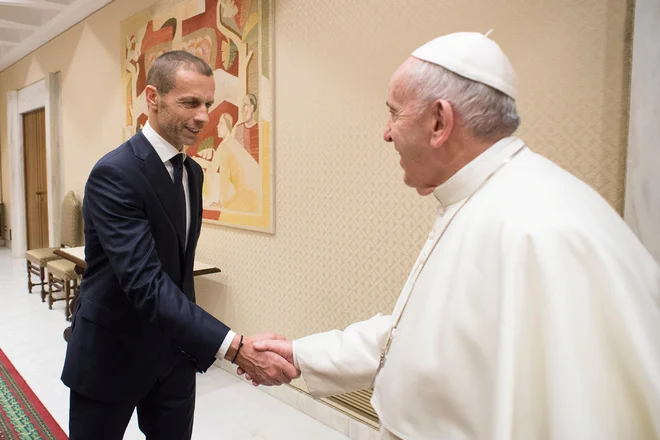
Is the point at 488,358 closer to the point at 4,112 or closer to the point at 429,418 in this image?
the point at 429,418

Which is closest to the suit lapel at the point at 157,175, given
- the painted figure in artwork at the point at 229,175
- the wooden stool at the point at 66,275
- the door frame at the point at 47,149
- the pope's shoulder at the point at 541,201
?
the pope's shoulder at the point at 541,201

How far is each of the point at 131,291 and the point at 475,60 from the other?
1.24 metres

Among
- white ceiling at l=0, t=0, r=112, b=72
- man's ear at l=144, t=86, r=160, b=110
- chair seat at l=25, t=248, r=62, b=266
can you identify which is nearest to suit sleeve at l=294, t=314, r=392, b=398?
man's ear at l=144, t=86, r=160, b=110

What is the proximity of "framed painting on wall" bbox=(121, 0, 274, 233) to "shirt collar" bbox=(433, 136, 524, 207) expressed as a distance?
212 centimetres

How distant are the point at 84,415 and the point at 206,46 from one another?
284 cm

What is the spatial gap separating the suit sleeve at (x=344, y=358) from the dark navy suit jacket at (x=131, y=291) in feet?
1.13

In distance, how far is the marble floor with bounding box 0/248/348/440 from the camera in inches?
111

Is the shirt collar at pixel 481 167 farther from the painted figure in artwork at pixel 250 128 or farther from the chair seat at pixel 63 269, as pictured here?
the chair seat at pixel 63 269

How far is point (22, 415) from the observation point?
2928 mm

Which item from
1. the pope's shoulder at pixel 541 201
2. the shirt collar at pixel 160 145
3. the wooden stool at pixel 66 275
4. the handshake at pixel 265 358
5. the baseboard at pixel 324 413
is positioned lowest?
the baseboard at pixel 324 413

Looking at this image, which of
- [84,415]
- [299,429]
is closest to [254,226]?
[299,429]

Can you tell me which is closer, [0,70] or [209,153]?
[209,153]

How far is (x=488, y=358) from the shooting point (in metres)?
0.92

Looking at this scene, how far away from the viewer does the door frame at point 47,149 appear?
21.4 ft
